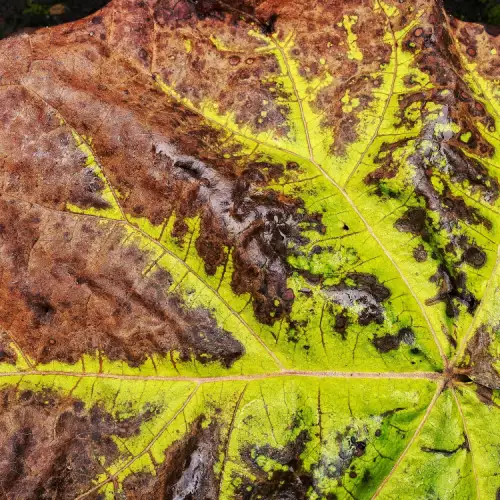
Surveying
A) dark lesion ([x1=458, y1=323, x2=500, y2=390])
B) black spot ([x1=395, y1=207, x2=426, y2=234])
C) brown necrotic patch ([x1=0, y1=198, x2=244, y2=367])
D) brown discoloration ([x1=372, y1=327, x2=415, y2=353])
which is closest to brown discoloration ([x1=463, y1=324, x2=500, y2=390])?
dark lesion ([x1=458, y1=323, x2=500, y2=390])

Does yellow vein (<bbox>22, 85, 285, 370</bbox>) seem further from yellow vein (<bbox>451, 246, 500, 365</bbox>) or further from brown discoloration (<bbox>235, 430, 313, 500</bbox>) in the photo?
yellow vein (<bbox>451, 246, 500, 365</bbox>)

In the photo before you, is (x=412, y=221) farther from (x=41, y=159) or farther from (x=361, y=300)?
(x=41, y=159)

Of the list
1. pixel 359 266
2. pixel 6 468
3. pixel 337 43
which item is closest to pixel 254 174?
pixel 359 266

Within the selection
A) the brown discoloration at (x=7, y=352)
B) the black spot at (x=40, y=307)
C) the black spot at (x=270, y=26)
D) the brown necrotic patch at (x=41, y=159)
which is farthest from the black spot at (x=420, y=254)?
the brown discoloration at (x=7, y=352)

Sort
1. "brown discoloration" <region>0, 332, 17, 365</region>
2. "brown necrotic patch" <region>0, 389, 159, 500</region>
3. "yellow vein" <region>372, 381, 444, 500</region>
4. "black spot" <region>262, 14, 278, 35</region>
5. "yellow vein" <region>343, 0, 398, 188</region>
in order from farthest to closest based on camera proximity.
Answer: "black spot" <region>262, 14, 278, 35</region>, "yellow vein" <region>343, 0, 398, 188</region>, "brown discoloration" <region>0, 332, 17, 365</region>, "brown necrotic patch" <region>0, 389, 159, 500</region>, "yellow vein" <region>372, 381, 444, 500</region>

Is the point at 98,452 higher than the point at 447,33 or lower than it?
lower

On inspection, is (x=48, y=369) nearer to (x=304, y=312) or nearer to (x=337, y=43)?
(x=304, y=312)
